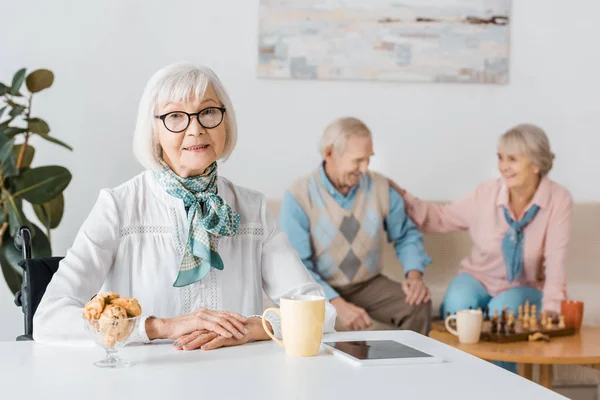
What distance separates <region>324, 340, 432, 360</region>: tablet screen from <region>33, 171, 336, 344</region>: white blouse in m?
0.20

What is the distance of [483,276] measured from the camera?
3396 mm

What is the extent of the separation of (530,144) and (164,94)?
6.39 ft

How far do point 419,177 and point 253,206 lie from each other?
7.08ft

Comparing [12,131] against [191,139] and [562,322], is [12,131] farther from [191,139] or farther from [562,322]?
[562,322]

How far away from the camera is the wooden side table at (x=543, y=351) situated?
8.12ft

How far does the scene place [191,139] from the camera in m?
1.75

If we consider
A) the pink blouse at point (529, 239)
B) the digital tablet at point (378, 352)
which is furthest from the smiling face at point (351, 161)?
the digital tablet at point (378, 352)

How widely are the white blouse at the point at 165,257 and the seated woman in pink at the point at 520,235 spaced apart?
161 cm

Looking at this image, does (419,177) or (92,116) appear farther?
(419,177)

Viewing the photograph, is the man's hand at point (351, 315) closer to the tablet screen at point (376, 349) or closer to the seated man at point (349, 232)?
the seated man at point (349, 232)

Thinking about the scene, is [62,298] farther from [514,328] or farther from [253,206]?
[514,328]

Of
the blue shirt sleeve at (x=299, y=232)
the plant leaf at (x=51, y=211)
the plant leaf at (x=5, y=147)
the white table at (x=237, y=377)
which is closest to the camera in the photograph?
the white table at (x=237, y=377)

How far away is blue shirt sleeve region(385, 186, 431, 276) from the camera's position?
3375 mm

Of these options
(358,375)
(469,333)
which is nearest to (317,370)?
(358,375)
